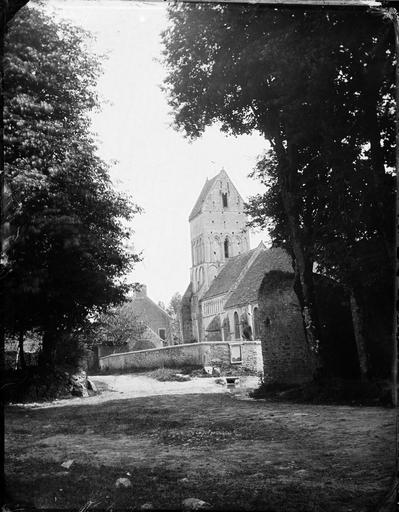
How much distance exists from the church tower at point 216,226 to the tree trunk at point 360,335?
93cm

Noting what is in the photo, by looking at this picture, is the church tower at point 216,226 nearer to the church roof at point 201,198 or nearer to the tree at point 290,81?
the church roof at point 201,198

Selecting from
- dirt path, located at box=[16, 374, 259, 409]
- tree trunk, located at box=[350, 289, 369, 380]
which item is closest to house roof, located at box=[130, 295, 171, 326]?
dirt path, located at box=[16, 374, 259, 409]

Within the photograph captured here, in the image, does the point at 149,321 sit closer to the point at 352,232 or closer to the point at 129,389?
the point at 129,389

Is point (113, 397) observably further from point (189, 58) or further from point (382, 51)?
point (382, 51)

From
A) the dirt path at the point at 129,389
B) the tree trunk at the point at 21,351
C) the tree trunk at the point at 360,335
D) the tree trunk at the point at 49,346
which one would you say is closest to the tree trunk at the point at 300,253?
the tree trunk at the point at 360,335

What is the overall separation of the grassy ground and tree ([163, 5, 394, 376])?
69 cm

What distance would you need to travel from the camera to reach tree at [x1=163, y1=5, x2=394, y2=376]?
2.31 metres

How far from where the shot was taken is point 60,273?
231 cm

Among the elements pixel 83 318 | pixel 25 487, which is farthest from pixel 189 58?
pixel 25 487

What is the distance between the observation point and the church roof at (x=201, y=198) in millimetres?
2523

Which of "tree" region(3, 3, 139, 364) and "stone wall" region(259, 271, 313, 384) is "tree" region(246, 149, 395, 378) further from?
"tree" region(3, 3, 139, 364)

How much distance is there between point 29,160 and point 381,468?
246 cm

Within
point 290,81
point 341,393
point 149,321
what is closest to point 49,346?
point 149,321

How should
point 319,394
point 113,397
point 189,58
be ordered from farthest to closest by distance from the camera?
point 113,397
point 319,394
point 189,58
